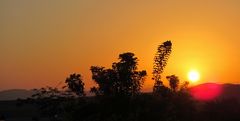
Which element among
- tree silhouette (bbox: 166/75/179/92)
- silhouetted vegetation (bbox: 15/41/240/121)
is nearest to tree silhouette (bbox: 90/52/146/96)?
silhouetted vegetation (bbox: 15/41/240/121)

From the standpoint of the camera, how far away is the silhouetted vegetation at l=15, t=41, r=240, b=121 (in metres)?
32.1

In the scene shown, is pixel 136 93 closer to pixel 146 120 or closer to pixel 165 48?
pixel 146 120

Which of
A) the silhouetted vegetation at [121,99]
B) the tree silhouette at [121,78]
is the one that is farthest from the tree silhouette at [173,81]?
the tree silhouette at [121,78]

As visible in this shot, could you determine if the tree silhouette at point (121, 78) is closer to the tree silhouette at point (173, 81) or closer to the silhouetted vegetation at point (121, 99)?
the silhouetted vegetation at point (121, 99)

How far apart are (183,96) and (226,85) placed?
15674 cm

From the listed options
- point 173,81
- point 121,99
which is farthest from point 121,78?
point 173,81

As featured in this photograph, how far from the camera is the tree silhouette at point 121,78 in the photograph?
1414 inches

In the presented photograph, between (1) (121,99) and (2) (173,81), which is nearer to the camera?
(1) (121,99)

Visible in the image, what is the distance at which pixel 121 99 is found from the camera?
1294 inches

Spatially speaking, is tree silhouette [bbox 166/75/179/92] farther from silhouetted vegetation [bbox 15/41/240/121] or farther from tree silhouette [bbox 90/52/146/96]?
tree silhouette [bbox 90/52/146/96]

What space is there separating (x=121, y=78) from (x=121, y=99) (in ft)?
13.2

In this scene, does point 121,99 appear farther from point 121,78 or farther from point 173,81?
point 173,81

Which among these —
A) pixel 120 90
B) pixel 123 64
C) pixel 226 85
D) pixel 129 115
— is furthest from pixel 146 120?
pixel 226 85

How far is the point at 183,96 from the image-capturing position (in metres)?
39.8
